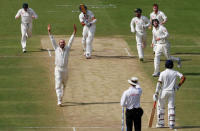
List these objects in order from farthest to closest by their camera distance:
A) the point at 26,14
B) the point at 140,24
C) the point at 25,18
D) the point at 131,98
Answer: the point at 25,18 < the point at 26,14 < the point at 140,24 < the point at 131,98

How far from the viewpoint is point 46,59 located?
32312 mm

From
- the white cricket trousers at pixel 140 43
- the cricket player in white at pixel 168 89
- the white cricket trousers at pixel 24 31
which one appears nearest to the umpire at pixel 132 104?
the cricket player in white at pixel 168 89

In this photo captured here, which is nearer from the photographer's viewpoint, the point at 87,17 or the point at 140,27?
the point at 140,27

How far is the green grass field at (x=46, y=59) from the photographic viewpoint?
24.3 m

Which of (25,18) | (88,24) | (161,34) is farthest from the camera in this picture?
(25,18)

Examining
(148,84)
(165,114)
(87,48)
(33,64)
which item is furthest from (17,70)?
(165,114)

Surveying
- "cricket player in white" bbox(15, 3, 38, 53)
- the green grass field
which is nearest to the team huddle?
"cricket player in white" bbox(15, 3, 38, 53)

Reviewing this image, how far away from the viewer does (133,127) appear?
2281 cm

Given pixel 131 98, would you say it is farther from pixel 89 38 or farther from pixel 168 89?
pixel 89 38

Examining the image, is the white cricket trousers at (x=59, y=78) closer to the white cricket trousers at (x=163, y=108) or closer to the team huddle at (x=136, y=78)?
the team huddle at (x=136, y=78)

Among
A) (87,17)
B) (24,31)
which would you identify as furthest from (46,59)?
(87,17)

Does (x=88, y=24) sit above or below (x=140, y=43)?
above

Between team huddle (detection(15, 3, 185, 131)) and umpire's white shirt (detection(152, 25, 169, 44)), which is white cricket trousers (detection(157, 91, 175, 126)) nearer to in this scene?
team huddle (detection(15, 3, 185, 131))

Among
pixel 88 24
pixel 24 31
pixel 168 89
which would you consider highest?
pixel 88 24
